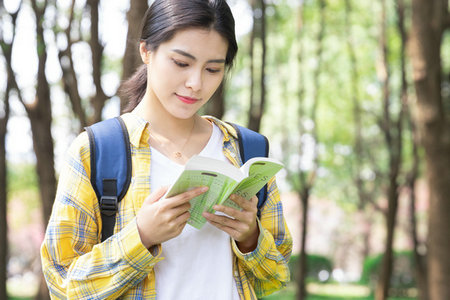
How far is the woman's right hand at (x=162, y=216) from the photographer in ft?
5.94

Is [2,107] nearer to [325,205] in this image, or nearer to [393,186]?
[393,186]

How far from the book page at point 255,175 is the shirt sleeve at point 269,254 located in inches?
6.5

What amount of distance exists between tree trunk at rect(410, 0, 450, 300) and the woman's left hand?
5780mm

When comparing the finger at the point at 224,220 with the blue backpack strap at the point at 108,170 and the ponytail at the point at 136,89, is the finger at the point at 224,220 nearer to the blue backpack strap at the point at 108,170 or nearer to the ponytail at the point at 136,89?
the blue backpack strap at the point at 108,170

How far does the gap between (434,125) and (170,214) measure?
6.08 meters

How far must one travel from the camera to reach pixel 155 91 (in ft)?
6.92

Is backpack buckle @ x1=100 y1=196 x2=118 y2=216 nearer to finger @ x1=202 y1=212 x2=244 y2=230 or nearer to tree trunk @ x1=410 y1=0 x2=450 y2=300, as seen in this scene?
finger @ x1=202 y1=212 x2=244 y2=230

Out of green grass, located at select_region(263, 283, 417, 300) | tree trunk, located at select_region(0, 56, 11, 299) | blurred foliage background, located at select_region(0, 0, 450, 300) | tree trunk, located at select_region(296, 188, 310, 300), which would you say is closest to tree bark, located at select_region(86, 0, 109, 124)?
blurred foliage background, located at select_region(0, 0, 450, 300)

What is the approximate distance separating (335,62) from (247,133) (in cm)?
1719

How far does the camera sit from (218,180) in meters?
1.80

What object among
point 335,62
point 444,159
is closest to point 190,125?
point 444,159

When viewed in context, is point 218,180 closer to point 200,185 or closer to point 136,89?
point 200,185

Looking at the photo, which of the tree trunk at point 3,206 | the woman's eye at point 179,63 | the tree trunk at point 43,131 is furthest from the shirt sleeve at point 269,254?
the tree trunk at point 3,206

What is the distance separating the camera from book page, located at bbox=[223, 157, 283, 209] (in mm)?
1843
